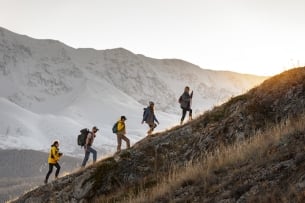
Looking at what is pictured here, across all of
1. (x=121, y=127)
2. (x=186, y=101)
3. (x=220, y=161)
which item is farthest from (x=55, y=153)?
(x=220, y=161)

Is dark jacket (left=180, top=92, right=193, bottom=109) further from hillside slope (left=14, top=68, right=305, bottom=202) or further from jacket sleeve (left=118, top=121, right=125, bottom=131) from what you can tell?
hillside slope (left=14, top=68, right=305, bottom=202)

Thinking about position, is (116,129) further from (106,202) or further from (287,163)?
(287,163)

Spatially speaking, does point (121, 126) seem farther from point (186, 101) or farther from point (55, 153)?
point (55, 153)

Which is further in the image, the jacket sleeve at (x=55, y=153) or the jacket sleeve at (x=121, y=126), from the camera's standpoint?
the jacket sleeve at (x=55, y=153)

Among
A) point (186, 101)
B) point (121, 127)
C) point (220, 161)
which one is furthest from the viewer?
point (121, 127)

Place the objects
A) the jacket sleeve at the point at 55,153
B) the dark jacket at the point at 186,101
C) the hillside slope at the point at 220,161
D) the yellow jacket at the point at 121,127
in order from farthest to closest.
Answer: the jacket sleeve at the point at 55,153 < the yellow jacket at the point at 121,127 < the dark jacket at the point at 186,101 < the hillside slope at the point at 220,161

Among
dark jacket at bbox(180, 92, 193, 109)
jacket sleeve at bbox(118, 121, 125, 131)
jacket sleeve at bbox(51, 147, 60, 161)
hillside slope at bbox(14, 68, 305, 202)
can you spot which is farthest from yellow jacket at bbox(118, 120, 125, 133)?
hillside slope at bbox(14, 68, 305, 202)

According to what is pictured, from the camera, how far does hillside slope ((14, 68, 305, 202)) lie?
7785 millimetres

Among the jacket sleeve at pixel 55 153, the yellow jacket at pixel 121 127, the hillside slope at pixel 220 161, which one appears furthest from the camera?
the jacket sleeve at pixel 55 153

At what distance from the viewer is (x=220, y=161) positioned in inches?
377

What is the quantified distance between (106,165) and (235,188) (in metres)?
8.45

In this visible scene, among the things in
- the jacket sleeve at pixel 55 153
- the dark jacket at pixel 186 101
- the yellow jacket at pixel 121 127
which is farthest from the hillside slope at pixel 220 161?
the yellow jacket at pixel 121 127

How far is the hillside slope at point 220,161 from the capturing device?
779cm

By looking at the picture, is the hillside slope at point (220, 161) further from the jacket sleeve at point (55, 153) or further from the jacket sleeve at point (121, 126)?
the jacket sleeve at point (121, 126)
